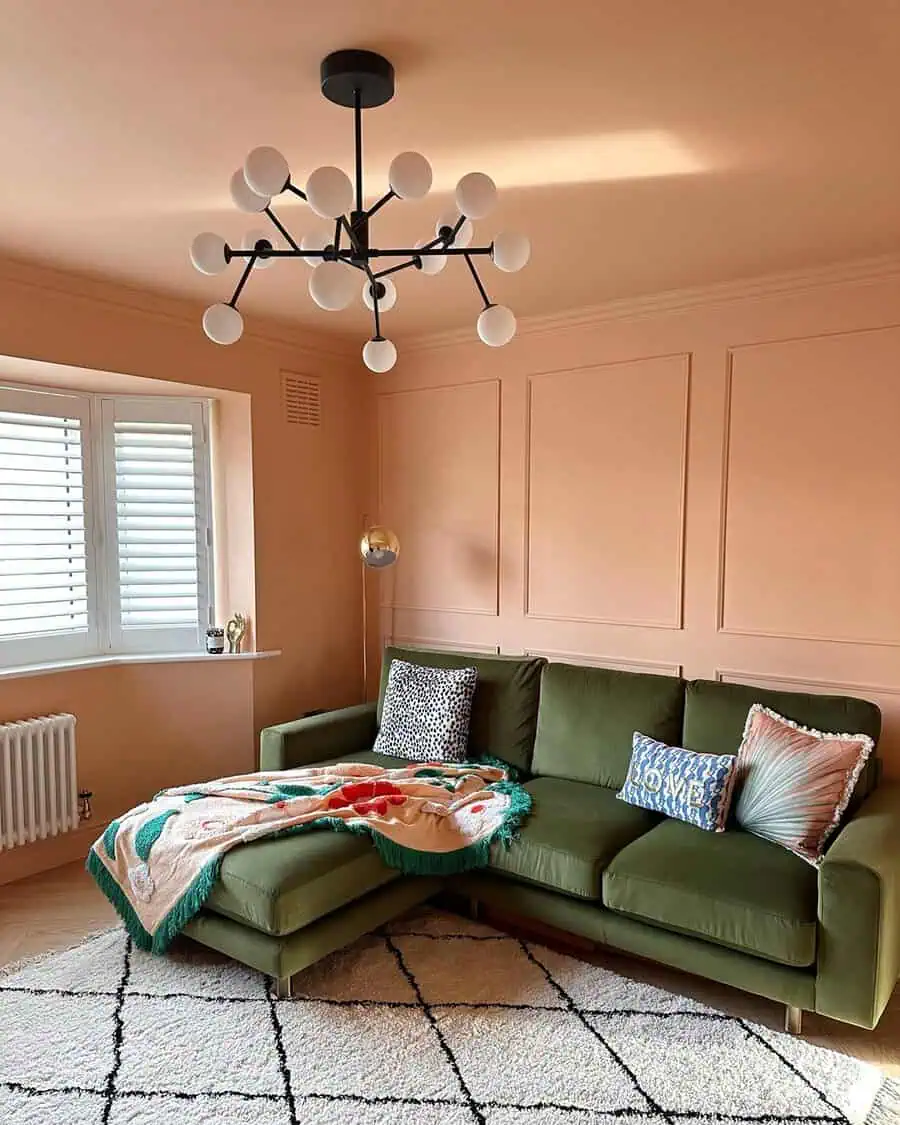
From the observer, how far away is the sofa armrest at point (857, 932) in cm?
228

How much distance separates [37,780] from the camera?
11.6 ft

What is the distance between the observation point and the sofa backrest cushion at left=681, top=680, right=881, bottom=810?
3010mm

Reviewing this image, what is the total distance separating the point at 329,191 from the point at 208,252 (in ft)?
1.73

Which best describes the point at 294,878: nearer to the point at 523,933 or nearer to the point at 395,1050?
the point at 395,1050

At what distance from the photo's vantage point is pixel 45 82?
1920mm

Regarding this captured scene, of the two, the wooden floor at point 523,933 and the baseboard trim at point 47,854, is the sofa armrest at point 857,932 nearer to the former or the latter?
the wooden floor at point 523,933

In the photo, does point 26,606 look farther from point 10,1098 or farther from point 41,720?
point 10,1098

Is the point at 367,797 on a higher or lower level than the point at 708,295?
lower

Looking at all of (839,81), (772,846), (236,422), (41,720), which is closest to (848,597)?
(772,846)

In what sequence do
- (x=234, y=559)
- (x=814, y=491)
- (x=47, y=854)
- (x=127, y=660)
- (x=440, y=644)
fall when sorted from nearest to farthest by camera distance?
(x=814, y=491)
(x=47, y=854)
(x=127, y=660)
(x=234, y=559)
(x=440, y=644)

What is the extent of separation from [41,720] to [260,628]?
1162mm

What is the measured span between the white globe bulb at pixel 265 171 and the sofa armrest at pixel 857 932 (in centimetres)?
235

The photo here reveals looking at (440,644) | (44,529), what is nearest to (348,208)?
(44,529)

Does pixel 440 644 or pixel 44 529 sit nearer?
pixel 44 529
